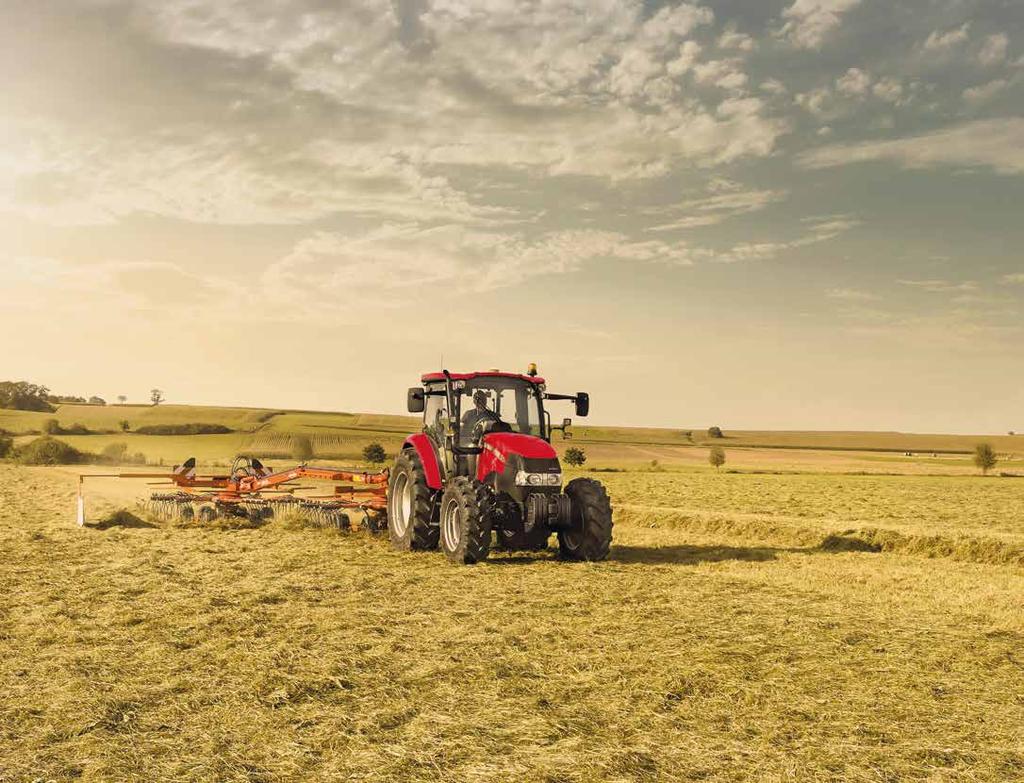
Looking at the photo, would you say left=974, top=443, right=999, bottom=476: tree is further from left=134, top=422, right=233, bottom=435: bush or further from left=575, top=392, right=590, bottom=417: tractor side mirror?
left=134, top=422, right=233, bottom=435: bush

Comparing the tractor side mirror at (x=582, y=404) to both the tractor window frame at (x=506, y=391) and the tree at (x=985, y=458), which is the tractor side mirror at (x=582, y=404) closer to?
the tractor window frame at (x=506, y=391)

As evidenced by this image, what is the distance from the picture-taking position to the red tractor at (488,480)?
1146 cm

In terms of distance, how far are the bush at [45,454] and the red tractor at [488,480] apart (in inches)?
1396

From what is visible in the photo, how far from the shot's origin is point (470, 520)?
11.2m

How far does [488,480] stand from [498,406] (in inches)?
45.7

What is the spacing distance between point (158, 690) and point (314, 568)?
17.8ft

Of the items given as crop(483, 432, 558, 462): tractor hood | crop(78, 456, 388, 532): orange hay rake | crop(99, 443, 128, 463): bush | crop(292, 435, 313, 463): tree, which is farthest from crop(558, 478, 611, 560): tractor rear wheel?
crop(292, 435, 313, 463): tree

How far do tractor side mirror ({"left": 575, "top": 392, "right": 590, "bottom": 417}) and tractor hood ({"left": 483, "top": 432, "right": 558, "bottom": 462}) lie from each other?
92 centimetres

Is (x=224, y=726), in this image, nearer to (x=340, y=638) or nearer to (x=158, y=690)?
(x=158, y=690)

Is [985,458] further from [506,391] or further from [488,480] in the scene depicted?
[488,480]

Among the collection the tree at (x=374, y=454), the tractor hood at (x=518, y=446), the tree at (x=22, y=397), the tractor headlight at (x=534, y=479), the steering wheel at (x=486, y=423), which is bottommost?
the tree at (x=374, y=454)

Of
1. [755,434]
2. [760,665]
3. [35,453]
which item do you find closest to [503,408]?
[760,665]

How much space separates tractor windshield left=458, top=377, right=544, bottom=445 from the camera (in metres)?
12.5

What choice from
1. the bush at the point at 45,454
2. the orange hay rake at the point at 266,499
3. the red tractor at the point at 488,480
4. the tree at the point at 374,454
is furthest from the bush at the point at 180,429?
the red tractor at the point at 488,480
